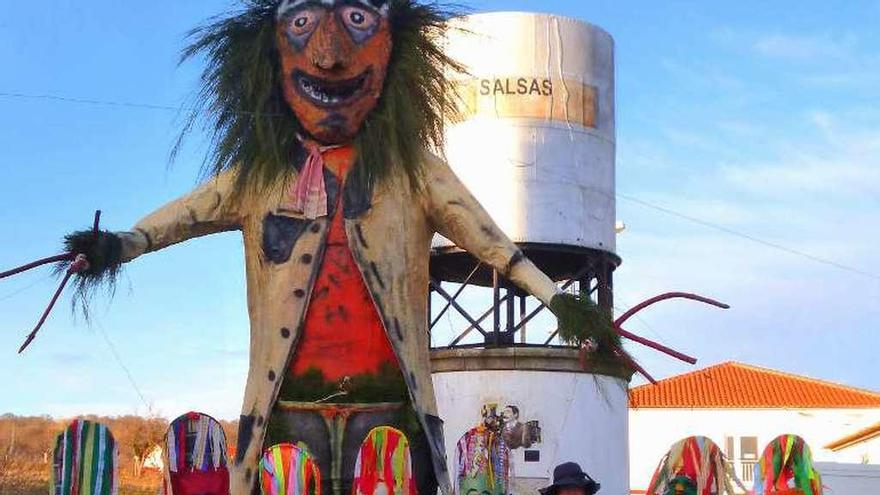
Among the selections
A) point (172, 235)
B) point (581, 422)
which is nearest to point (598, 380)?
point (172, 235)

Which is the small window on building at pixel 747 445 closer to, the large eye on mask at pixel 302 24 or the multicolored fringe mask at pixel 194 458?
the large eye on mask at pixel 302 24

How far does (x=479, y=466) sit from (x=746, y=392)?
30.2 meters

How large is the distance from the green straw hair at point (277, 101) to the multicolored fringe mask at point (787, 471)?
1946mm

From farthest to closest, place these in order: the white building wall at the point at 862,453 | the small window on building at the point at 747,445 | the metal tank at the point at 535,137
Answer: the small window on building at the point at 747,445, the white building wall at the point at 862,453, the metal tank at the point at 535,137

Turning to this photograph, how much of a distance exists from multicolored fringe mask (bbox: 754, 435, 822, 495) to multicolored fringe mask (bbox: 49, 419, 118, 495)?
256 cm

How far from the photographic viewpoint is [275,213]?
20.9ft

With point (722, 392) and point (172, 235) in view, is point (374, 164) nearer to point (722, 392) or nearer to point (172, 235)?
point (172, 235)

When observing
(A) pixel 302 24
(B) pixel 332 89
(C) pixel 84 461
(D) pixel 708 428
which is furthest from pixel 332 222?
(D) pixel 708 428

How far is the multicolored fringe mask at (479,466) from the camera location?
6180 millimetres

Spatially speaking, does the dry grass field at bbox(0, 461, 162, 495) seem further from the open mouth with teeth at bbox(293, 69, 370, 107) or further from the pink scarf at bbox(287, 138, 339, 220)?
the open mouth with teeth at bbox(293, 69, 370, 107)

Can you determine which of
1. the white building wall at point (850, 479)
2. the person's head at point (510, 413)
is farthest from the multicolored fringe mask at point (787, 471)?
the white building wall at point (850, 479)

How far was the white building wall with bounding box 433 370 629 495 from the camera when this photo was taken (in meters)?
19.7

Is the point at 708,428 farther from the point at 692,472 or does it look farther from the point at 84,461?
the point at 84,461

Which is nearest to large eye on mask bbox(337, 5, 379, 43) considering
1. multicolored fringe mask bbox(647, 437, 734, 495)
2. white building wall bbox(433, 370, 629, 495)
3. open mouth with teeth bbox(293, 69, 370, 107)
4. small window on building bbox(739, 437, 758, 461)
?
open mouth with teeth bbox(293, 69, 370, 107)
